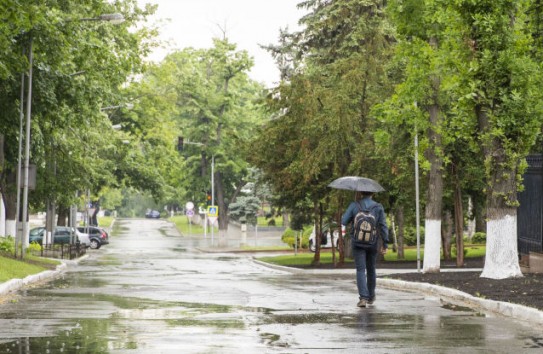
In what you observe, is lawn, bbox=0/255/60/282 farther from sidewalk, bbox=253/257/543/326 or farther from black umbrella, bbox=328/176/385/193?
black umbrella, bbox=328/176/385/193

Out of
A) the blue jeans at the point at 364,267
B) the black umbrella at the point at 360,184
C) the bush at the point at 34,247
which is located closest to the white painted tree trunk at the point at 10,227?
the bush at the point at 34,247

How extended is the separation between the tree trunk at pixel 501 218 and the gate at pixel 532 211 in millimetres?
3335

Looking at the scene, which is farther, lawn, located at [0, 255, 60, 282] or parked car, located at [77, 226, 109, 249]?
parked car, located at [77, 226, 109, 249]

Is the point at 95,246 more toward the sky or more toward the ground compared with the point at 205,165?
more toward the ground

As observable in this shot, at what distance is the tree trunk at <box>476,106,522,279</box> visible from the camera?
22.2m

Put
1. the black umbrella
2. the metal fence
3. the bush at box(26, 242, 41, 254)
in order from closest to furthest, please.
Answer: the black umbrella, the bush at box(26, 242, 41, 254), the metal fence

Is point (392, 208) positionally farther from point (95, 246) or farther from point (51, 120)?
point (95, 246)

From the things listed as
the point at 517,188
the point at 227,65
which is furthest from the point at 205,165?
the point at 517,188

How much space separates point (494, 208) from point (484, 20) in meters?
4.05

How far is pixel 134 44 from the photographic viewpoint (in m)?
46.2

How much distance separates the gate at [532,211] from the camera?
84.5 ft

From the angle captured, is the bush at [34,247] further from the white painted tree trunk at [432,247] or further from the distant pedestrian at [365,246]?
the distant pedestrian at [365,246]

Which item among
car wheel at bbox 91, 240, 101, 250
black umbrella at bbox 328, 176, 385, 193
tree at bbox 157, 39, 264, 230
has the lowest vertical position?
car wheel at bbox 91, 240, 101, 250

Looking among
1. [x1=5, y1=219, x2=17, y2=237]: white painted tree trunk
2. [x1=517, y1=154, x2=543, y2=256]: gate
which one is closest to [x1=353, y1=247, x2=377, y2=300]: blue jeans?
[x1=517, y1=154, x2=543, y2=256]: gate
